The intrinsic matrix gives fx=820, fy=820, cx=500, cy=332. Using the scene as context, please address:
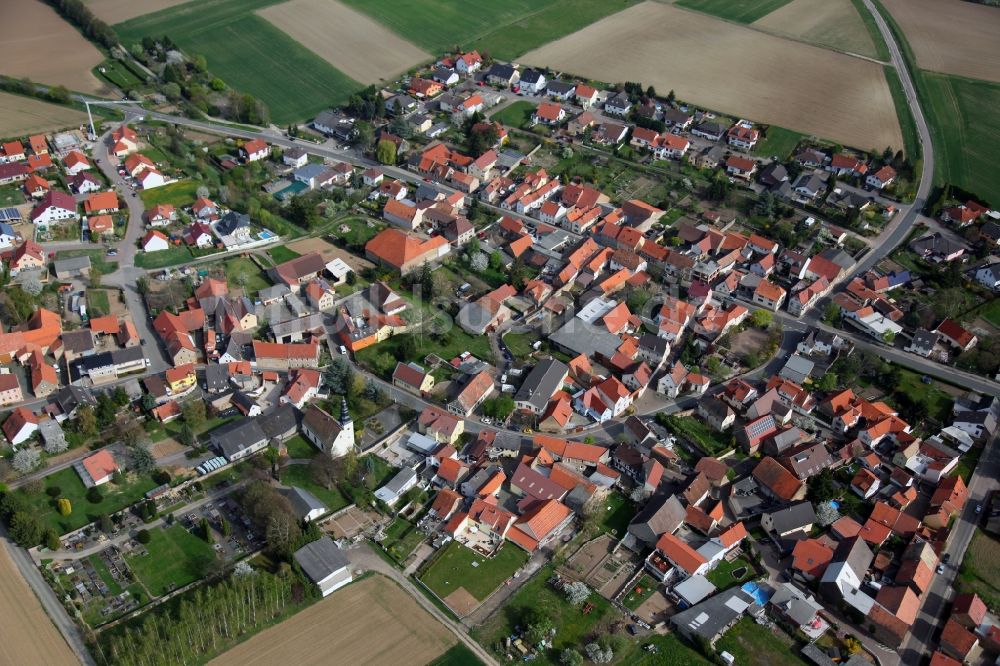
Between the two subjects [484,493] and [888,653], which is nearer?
[888,653]

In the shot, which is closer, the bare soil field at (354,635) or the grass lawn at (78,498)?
the bare soil field at (354,635)

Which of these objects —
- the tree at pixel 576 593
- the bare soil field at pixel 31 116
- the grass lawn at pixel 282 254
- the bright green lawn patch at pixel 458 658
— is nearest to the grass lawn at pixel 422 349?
the grass lawn at pixel 282 254

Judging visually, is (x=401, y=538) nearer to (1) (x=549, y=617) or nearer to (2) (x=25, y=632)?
(1) (x=549, y=617)

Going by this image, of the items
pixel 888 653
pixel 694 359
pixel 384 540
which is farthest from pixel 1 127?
pixel 888 653

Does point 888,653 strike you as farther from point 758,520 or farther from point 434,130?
point 434,130

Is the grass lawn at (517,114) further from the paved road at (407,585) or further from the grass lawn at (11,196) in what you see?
the paved road at (407,585)

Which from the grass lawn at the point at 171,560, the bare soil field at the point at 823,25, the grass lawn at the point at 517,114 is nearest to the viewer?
the grass lawn at the point at 171,560

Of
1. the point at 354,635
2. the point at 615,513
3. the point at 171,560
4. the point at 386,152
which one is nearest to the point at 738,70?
the point at 386,152
